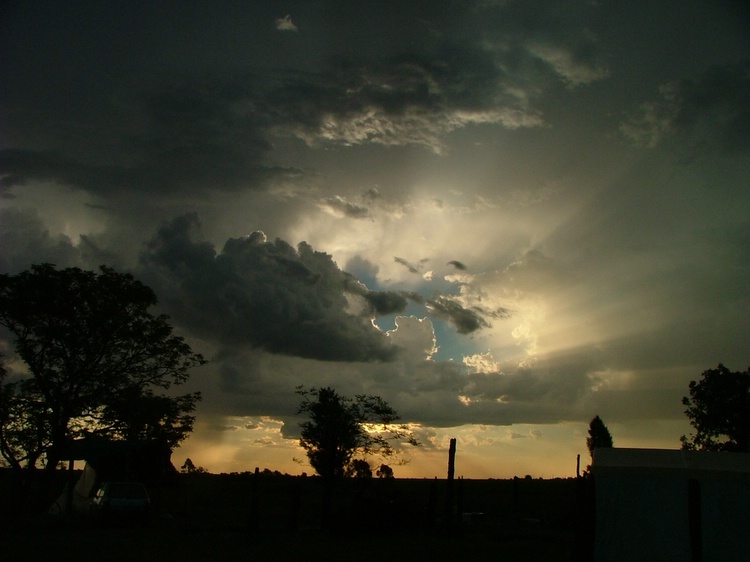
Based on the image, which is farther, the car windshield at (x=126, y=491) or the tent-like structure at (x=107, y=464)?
the tent-like structure at (x=107, y=464)

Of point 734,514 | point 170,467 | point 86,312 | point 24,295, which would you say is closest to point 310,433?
point 170,467

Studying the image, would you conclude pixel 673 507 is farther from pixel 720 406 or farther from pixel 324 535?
pixel 720 406

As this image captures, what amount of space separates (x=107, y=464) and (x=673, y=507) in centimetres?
2708

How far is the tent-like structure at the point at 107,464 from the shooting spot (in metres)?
33.2

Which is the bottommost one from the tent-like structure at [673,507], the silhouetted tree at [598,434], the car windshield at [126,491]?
the car windshield at [126,491]

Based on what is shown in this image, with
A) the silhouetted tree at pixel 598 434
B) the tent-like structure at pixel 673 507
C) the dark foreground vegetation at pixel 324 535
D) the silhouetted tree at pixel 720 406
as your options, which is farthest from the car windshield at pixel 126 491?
the silhouetted tree at pixel 598 434

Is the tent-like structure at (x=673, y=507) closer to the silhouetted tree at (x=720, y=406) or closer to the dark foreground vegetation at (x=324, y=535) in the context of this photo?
the dark foreground vegetation at (x=324, y=535)

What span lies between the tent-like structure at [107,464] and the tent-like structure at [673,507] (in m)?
23.5

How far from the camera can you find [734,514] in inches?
690

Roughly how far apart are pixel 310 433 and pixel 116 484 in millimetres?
10900

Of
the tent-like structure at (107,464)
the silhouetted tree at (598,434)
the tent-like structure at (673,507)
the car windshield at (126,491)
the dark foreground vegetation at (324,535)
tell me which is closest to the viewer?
the tent-like structure at (673,507)

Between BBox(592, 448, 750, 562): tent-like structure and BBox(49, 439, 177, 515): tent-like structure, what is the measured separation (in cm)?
2345

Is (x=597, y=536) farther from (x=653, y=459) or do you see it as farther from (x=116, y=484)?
(x=116, y=484)

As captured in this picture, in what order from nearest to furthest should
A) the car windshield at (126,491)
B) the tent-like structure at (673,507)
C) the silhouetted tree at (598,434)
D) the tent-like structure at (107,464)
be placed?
the tent-like structure at (673,507)
the car windshield at (126,491)
the tent-like structure at (107,464)
the silhouetted tree at (598,434)
